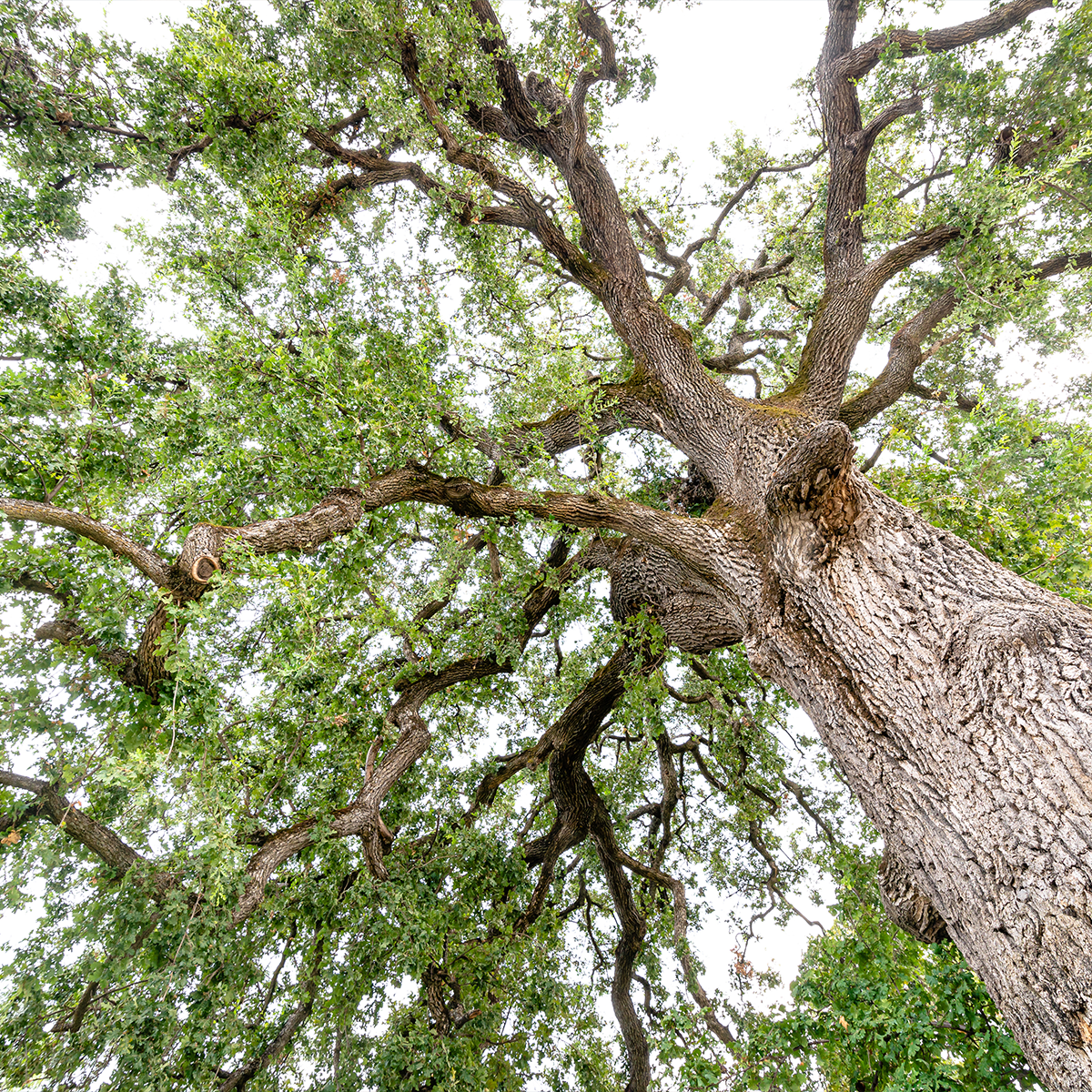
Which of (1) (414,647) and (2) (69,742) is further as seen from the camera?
(1) (414,647)

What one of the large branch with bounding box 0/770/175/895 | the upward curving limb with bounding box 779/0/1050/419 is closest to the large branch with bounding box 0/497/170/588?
the large branch with bounding box 0/770/175/895

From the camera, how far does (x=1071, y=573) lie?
3879 millimetres

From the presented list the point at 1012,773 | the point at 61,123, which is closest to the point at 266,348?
the point at 61,123

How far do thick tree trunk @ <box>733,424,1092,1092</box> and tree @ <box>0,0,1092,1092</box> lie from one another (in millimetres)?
20

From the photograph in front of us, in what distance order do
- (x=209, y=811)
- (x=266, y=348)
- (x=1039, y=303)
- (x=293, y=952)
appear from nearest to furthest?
(x=209, y=811) → (x=266, y=348) → (x=1039, y=303) → (x=293, y=952)

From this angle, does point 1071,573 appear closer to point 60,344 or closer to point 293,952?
point 293,952

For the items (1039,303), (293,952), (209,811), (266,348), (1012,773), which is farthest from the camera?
(293,952)

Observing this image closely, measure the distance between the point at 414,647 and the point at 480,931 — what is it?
3.35 m

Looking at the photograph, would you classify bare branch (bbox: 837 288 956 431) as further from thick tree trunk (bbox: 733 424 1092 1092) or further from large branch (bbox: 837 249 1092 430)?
thick tree trunk (bbox: 733 424 1092 1092)

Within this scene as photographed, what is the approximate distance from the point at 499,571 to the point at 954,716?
5112 millimetres

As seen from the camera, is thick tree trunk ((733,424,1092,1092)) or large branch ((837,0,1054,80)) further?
large branch ((837,0,1054,80))

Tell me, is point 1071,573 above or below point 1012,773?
above

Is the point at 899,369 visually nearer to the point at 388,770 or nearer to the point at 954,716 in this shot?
the point at 954,716

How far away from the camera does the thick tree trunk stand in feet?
6.47
